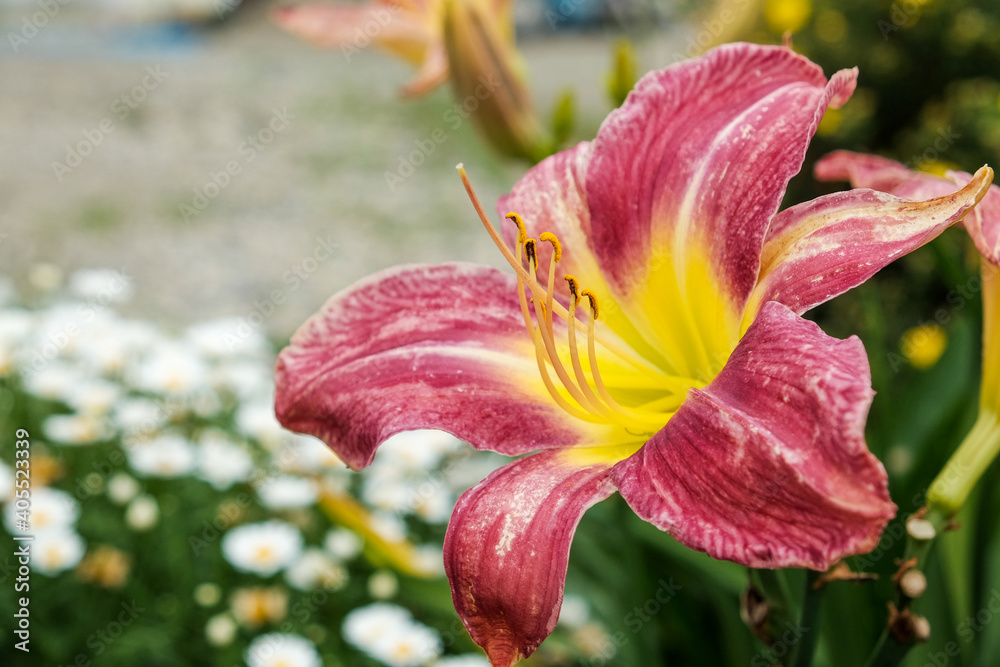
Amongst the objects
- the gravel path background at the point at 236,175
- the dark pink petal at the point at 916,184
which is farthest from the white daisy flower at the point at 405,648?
the gravel path background at the point at 236,175

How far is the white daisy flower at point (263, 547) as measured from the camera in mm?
1508

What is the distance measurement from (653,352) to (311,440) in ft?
4.14

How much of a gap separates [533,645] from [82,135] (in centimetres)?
560

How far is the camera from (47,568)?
149cm

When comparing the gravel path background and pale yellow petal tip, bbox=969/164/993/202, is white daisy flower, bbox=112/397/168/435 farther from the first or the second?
pale yellow petal tip, bbox=969/164/993/202

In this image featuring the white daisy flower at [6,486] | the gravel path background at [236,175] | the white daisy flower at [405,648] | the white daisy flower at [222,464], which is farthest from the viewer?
the gravel path background at [236,175]

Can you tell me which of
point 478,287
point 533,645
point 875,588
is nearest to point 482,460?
point 875,588

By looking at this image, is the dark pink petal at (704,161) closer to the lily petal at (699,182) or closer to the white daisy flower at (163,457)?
the lily petal at (699,182)

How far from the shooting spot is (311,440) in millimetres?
1838

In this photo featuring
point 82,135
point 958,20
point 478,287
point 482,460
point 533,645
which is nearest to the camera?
point 533,645

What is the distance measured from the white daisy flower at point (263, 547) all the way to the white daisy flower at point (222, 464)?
0.40ft

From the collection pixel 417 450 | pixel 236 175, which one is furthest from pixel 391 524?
pixel 236 175

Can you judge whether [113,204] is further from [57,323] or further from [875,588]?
[875,588]

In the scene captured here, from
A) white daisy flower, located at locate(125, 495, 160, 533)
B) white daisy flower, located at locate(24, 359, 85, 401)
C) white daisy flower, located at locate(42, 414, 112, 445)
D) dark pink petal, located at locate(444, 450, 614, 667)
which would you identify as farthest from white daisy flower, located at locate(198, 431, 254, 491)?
dark pink petal, located at locate(444, 450, 614, 667)
